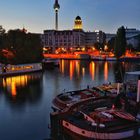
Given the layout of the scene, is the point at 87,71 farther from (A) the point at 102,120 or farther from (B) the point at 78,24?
(B) the point at 78,24

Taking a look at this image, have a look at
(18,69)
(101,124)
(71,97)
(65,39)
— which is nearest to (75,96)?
(71,97)

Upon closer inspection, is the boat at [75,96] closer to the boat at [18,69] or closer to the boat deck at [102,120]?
the boat deck at [102,120]

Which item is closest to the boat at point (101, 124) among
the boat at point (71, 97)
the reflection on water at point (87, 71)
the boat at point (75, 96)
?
the boat at point (71, 97)

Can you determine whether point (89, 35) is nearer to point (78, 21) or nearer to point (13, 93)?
point (78, 21)

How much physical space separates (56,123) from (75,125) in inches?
80.7

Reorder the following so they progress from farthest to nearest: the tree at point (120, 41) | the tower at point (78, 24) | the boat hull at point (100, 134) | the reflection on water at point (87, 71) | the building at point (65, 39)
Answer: the tower at point (78, 24)
the building at point (65, 39)
the tree at point (120, 41)
the reflection on water at point (87, 71)
the boat hull at point (100, 134)

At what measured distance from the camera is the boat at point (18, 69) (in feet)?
117

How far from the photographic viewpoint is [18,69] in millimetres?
38312

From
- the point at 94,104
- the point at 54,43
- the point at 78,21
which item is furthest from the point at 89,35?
the point at 94,104

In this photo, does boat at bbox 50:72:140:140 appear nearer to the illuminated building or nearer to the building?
the illuminated building

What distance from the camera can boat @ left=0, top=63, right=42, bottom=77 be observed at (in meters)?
35.7

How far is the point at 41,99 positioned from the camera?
66.9 ft

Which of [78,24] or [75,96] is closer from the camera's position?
[75,96]

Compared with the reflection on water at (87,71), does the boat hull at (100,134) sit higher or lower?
higher
